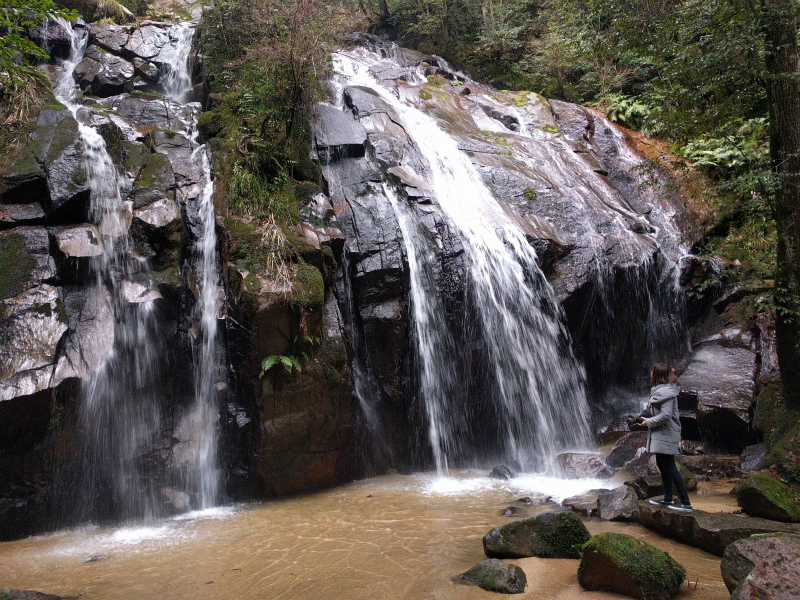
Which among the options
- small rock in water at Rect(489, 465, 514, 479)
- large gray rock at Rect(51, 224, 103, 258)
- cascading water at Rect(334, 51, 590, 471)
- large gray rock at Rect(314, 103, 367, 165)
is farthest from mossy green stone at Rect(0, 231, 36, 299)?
small rock in water at Rect(489, 465, 514, 479)

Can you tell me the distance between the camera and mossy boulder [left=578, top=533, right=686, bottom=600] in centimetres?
328

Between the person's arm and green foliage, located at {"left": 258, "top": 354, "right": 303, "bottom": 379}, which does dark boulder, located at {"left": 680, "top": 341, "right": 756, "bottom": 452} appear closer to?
the person's arm

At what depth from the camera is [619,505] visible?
5.20 meters

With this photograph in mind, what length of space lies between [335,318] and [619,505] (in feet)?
15.6

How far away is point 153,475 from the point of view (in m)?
6.87

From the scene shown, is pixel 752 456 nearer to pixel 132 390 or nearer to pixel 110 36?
pixel 132 390

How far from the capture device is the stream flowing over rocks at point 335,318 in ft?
22.1

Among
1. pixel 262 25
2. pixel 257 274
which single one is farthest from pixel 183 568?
pixel 262 25

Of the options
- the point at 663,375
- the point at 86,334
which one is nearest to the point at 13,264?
the point at 86,334

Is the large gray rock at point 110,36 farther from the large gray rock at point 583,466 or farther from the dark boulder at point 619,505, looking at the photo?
the dark boulder at point 619,505

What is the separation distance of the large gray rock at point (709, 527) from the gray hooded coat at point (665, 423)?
0.71 metres

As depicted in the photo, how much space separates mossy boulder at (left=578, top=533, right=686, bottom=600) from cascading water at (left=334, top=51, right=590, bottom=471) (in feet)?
16.5

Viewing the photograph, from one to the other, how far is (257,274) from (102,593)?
165 inches

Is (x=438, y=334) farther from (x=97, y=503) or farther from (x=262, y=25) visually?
(x=262, y=25)
